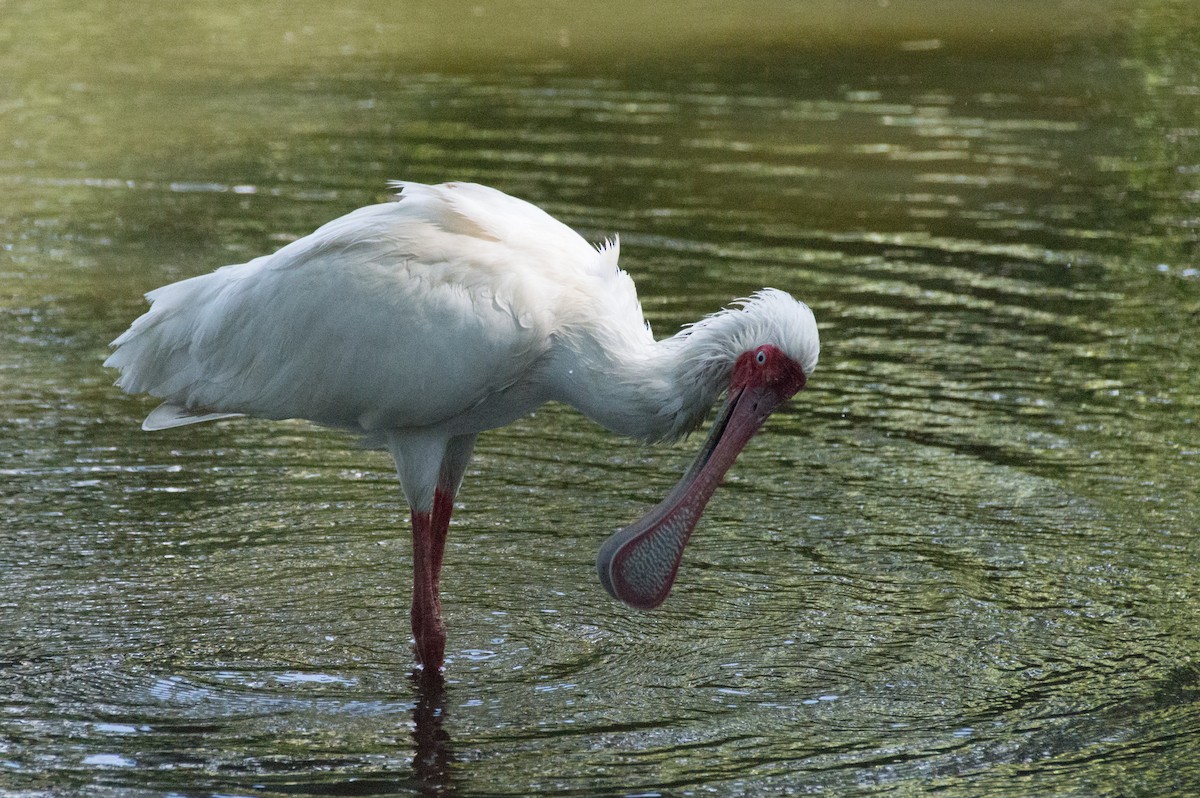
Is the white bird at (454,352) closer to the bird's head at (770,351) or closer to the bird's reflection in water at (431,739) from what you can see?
the bird's head at (770,351)

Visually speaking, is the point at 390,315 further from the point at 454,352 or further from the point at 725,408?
the point at 725,408

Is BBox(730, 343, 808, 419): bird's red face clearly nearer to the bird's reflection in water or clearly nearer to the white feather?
the white feather

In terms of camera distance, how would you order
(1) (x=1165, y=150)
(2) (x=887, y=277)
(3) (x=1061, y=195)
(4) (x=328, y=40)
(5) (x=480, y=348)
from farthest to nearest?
(4) (x=328, y=40) < (1) (x=1165, y=150) < (3) (x=1061, y=195) < (2) (x=887, y=277) < (5) (x=480, y=348)

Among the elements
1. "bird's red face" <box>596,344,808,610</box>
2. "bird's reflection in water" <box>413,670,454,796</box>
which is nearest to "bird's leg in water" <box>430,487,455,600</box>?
"bird's reflection in water" <box>413,670,454,796</box>

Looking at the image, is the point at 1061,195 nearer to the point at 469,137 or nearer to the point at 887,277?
the point at 887,277

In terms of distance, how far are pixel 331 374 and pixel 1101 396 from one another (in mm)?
4852

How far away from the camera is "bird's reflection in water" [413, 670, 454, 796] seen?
5.90 m

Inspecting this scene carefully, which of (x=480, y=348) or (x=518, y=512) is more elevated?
(x=480, y=348)

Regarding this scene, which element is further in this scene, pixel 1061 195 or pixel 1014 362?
pixel 1061 195

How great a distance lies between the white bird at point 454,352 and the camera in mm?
6371

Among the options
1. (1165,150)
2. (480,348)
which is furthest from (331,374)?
(1165,150)

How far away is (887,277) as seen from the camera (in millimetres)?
12328

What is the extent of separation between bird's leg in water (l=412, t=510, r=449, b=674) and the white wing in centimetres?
46

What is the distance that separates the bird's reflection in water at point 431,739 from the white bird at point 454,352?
0.46 feet
